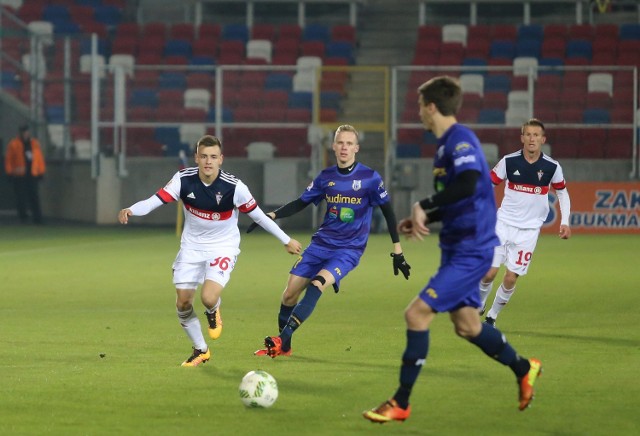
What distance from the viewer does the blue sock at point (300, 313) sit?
399 inches

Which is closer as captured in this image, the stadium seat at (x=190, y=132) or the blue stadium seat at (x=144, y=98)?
the stadium seat at (x=190, y=132)

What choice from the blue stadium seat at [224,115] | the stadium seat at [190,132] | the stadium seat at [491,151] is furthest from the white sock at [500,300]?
the blue stadium seat at [224,115]

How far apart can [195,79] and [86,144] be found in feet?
9.71

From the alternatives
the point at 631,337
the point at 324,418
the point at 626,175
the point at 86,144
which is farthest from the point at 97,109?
the point at 324,418

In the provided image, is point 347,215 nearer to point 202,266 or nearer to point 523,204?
point 202,266

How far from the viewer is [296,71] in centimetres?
2794

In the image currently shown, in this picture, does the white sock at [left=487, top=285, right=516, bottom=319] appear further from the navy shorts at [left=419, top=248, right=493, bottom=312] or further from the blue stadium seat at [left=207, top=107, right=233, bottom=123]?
the blue stadium seat at [left=207, top=107, right=233, bottom=123]

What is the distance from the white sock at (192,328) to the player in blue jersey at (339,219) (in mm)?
957

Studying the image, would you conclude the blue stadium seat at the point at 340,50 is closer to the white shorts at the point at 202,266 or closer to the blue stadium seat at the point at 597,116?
the blue stadium seat at the point at 597,116

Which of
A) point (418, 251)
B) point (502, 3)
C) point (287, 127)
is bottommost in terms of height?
point (418, 251)

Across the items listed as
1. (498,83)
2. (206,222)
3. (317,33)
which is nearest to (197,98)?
(317,33)

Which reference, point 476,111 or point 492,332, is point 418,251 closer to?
point 476,111

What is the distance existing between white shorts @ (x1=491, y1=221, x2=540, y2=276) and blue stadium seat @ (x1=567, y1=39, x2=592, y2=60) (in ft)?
60.7

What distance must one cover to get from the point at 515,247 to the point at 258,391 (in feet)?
16.7
